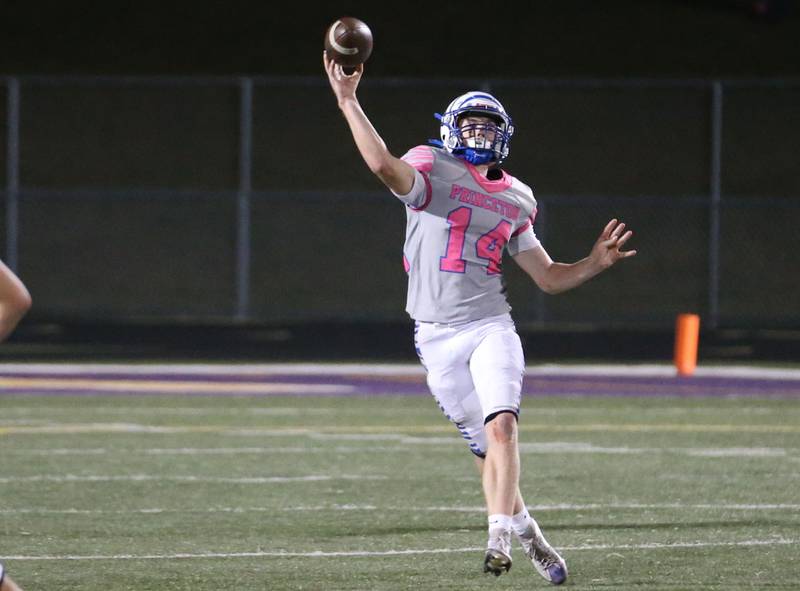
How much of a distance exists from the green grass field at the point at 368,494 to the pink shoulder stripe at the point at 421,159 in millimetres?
1601

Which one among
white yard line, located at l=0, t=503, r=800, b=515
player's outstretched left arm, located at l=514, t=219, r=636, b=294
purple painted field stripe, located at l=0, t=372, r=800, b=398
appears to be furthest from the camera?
purple painted field stripe, located at l=0, t=372, r=800, b=398

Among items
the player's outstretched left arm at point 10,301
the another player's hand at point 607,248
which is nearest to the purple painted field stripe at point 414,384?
the another player's hand at point 607,248

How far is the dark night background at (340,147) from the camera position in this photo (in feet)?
86.5

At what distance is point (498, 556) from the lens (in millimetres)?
6516

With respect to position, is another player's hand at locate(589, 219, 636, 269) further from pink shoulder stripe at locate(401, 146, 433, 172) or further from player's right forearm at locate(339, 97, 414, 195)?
player's right forearm at locate(339, 97, 414, 195)

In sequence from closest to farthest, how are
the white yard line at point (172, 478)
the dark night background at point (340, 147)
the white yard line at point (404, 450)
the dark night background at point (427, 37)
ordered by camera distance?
the white yard line at point (172, 478) < the white yard line at point (404, 450) < the dark night background at point (340, 147) < the dark night background at point (427, 37)

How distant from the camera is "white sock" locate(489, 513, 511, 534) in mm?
6656

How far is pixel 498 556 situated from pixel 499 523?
191 mm

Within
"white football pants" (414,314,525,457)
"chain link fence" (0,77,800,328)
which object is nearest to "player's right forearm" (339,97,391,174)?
"white football pants" (414,314,525,457)

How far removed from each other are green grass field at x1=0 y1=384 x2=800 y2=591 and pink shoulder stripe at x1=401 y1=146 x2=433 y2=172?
1601 millimetres

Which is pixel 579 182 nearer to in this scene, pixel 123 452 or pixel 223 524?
pixel 123 452

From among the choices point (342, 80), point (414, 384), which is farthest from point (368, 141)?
point (414, 384)

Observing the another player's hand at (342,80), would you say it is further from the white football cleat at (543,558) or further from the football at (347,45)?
the white football cleat at (543,558)

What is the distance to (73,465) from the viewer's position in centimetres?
1089
